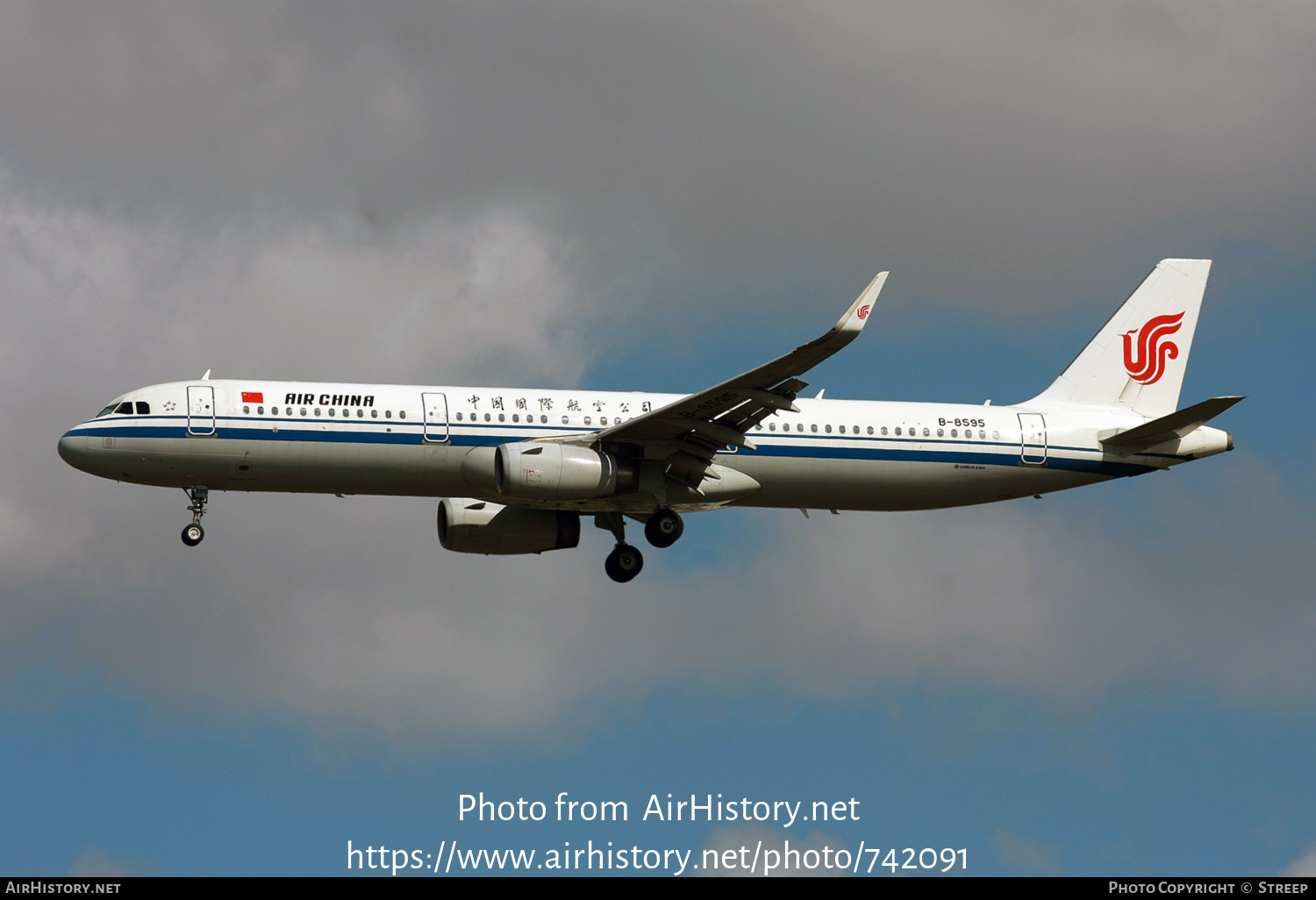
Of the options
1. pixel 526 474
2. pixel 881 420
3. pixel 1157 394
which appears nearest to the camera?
pixel 526 474

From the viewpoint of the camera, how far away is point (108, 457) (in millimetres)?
45531

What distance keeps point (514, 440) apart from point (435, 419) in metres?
2.14

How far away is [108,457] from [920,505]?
72.3ft

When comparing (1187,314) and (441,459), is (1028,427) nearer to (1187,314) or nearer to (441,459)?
(1187,314)

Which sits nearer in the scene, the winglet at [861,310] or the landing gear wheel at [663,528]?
the winglet at [861,310]

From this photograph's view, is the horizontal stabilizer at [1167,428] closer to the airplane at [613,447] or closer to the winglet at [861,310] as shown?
the airplane at [613,447]

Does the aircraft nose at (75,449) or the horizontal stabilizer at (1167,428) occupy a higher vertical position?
the horizontal stabilizer at (1167,428)

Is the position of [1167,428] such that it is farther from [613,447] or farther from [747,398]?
[613,447]

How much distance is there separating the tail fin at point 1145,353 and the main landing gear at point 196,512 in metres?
24.1

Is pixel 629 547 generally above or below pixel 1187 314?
below

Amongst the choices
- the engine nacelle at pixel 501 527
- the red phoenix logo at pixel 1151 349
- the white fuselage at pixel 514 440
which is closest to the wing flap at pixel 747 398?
the white fuselage at pixel 514 440

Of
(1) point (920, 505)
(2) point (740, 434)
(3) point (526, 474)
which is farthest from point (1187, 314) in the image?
(3) point (526, 474)

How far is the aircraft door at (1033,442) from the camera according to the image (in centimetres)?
Answer: 5009
